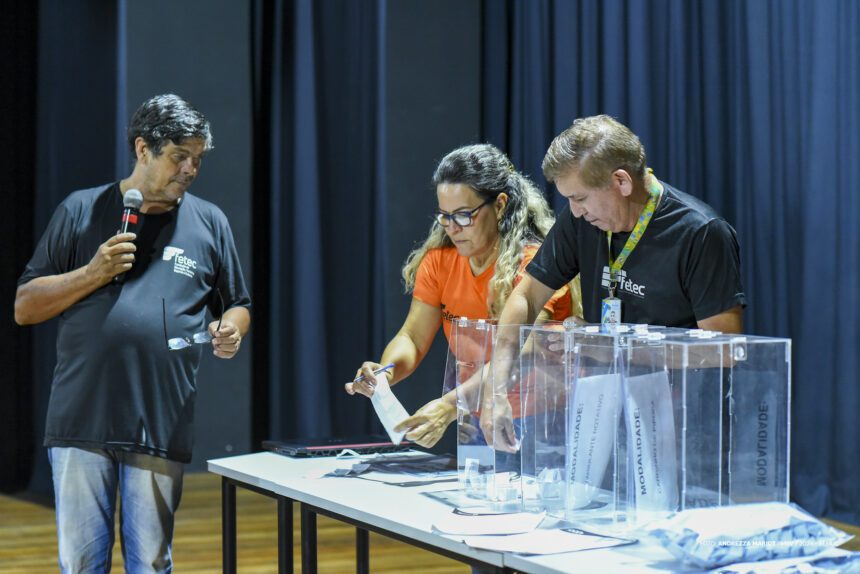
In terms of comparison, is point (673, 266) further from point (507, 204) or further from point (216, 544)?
point (216, 544)

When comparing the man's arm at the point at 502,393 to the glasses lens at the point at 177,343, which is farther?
the glasses lens at the point at 177,343

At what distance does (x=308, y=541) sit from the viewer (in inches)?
82.8

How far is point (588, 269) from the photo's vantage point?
2033 millimetres

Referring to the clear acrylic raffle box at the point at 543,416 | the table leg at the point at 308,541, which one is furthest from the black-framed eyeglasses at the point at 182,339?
the clear acrylic raffle box at the point at 543,416

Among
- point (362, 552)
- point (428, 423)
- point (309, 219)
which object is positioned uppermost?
point (309, 219)

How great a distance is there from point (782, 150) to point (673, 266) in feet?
8.12

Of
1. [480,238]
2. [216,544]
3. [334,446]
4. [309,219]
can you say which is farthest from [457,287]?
[309,219]

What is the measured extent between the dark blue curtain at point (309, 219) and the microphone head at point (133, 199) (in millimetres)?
3319

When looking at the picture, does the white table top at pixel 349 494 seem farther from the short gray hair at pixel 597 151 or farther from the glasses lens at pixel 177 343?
the short gray hair at pixel 597 151

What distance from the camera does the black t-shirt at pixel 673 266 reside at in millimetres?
1804

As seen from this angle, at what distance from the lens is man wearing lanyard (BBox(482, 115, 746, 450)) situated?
1.80 m

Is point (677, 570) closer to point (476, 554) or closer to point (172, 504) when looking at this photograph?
point (476, 554)

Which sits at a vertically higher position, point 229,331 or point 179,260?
point 179,260

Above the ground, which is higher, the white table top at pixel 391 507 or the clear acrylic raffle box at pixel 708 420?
the clear acrylic raffle box at pixel 708 420
